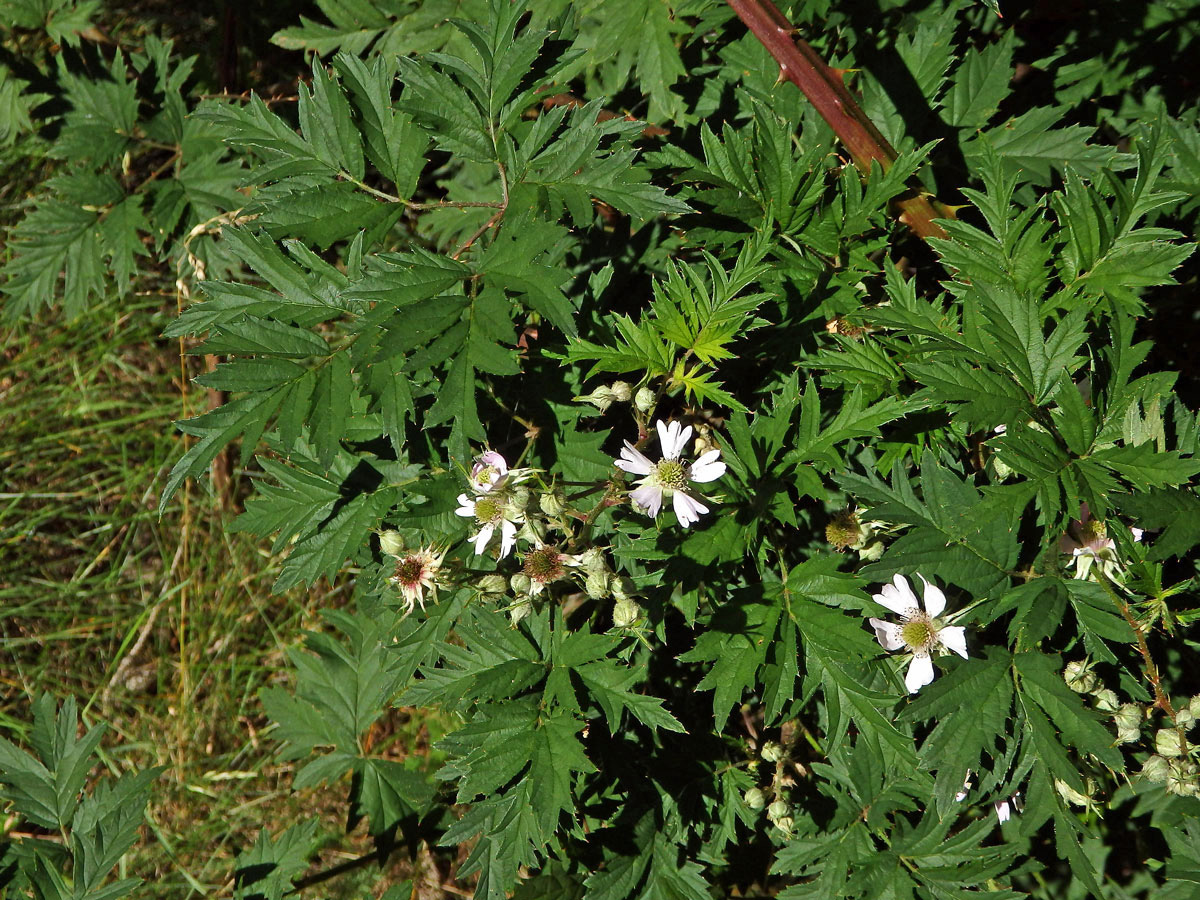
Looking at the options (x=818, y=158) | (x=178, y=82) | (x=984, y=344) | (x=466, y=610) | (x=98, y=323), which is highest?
(x=178, y=82)

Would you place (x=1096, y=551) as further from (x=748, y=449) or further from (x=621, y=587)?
(x=621, y=587)

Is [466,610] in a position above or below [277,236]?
below

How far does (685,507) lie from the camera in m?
1.94

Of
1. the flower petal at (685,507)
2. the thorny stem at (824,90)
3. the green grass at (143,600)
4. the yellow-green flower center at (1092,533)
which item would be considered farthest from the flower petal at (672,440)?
the green grass at (143,600)

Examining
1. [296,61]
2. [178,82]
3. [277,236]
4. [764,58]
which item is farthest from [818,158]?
[296,61]

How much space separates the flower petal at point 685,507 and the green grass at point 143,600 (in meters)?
2.48

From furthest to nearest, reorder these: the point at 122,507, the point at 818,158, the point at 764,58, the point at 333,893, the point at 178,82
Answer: the point at 122,507
the point at 333,893
the point at 178,82
the point at 764,58
the point at 818,158

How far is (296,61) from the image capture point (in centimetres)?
437

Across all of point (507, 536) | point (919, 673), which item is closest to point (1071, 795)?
point (919, 673)

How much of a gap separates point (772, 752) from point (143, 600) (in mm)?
3235

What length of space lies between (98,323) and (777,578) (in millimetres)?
3804

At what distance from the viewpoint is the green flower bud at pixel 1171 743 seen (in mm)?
1939

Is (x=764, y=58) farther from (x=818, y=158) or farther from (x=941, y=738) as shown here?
(x=941, y=738)

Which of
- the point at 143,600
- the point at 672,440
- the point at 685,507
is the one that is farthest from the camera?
the point at 143,600
